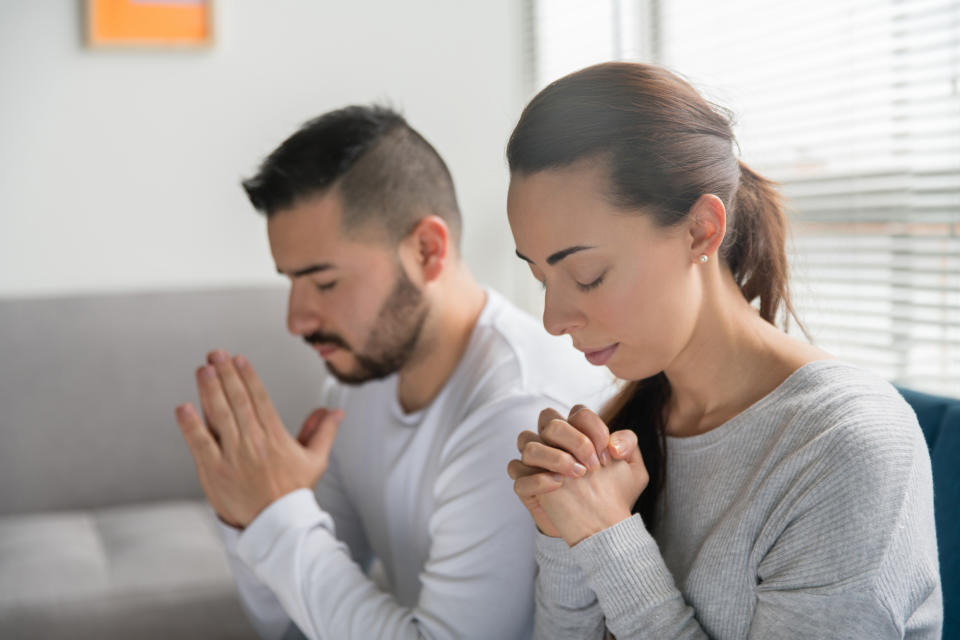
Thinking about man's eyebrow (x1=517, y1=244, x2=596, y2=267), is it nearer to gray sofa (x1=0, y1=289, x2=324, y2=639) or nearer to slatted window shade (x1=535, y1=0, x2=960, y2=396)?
slatted window shade (x1=535, y1=0, x2=960, y2=396)

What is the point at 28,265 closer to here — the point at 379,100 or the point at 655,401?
the point at 379,100

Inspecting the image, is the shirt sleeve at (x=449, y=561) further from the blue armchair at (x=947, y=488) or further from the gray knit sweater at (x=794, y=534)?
the blue armchair at (x=947, y=488)

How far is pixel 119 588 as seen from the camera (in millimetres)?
1851

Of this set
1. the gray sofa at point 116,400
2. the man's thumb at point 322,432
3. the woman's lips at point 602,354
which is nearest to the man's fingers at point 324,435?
the man's thumb at point 322,432

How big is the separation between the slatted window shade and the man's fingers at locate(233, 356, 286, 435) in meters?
0.82

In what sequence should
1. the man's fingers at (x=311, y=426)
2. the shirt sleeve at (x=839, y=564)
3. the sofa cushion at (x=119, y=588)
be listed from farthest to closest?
1. the sofa cushion at (x=119, y=588)
2. the man's fingers at (x=311, y=426)
3. the shirt sleeve at (x=839, y=564)

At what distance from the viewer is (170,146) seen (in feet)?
8.67

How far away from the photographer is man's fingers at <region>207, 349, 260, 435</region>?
1.28 meters

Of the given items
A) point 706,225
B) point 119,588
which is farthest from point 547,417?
point 119,588

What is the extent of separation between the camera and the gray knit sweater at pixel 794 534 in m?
0.77

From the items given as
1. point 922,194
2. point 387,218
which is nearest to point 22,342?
point 387,218

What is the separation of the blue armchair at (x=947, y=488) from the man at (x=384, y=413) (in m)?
0.46

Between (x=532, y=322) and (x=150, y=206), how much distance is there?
1.60 metres

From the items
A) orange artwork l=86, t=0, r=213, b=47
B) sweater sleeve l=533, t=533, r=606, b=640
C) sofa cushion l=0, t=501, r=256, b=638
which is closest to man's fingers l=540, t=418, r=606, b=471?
sweater sleeve l=533, t=533, r=606, b=640
